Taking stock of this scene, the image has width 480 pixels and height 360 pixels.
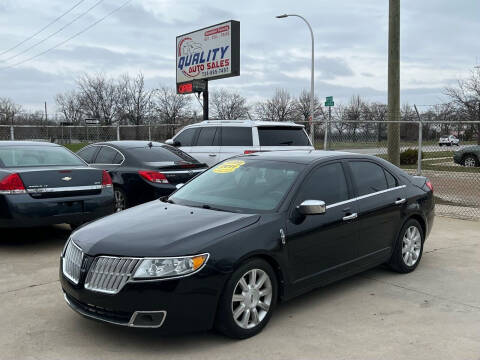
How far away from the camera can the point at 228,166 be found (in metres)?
5.23

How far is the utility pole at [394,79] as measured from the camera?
1109cm

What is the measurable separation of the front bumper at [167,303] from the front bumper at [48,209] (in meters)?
3.21

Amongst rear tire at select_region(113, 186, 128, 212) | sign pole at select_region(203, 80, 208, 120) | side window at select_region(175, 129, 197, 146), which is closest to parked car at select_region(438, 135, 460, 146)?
side window at select_region(175, 129, 197, 146)

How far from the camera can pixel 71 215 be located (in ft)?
22.1

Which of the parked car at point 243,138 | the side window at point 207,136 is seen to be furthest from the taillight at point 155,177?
the side window at point 207,136

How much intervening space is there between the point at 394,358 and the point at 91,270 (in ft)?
7.57

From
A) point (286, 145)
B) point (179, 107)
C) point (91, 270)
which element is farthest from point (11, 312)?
point (179, 107)

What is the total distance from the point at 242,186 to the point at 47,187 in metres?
3.13

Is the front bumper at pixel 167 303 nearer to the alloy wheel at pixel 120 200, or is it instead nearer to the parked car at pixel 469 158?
the alloy wheel at pixel 120 200

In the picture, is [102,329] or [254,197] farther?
[254,197]

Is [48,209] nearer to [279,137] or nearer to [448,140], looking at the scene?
[279,137]

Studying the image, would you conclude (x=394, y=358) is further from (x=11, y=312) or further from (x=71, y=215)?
(x=71, y=215)

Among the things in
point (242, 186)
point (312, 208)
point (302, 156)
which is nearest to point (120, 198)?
point (242, 186)

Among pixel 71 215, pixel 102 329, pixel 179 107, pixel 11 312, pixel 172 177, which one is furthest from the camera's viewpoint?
pixel 179 107
